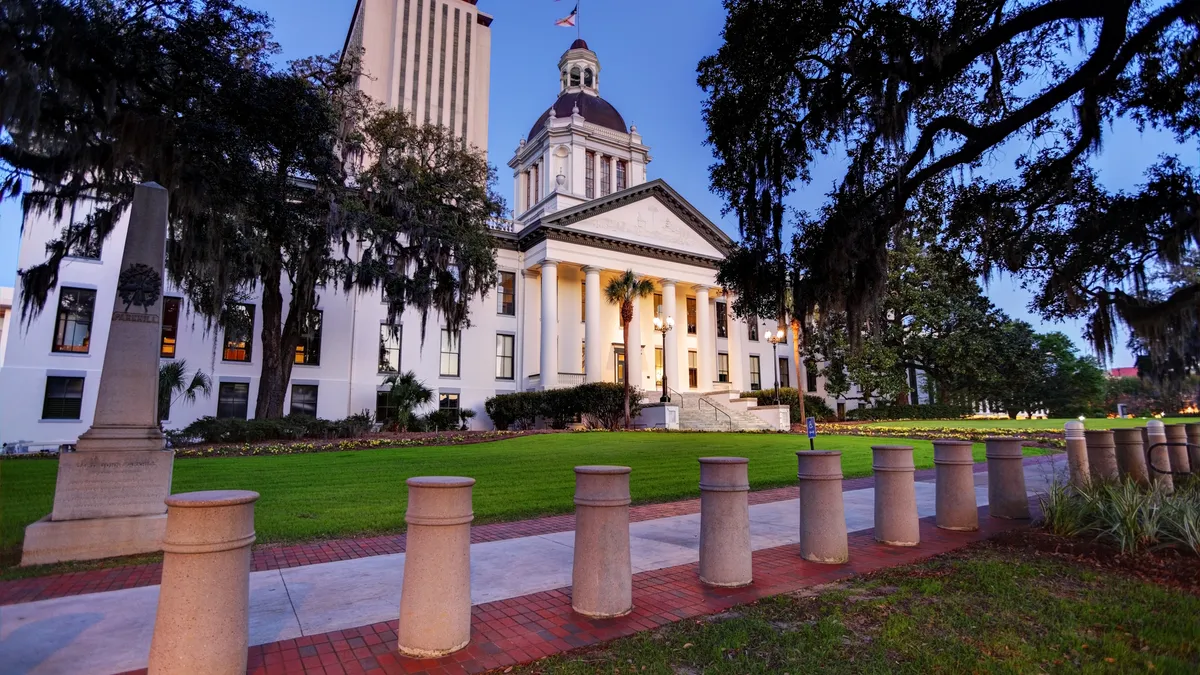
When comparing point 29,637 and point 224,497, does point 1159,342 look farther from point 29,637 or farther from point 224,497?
point 29,637

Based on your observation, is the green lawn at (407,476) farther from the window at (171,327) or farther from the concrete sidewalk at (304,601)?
the window at (171,327)

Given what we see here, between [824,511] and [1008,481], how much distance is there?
3636 millimetres

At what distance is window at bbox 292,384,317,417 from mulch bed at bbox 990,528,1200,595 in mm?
30239

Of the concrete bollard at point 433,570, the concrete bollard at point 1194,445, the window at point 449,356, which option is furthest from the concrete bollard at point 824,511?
A: the window at point 449,356

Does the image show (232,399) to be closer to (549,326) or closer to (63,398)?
(63,398)

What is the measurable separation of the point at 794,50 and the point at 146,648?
349 inches

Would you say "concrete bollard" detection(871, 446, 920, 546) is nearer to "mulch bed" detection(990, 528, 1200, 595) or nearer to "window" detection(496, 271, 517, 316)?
"mulch bed" detection(990, 528, 1200, 595)

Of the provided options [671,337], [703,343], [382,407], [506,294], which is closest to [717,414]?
[671,337]

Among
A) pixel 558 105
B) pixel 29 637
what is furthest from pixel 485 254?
pixel 558 105

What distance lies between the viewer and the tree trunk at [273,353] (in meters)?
23.2

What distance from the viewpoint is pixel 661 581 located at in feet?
17.8

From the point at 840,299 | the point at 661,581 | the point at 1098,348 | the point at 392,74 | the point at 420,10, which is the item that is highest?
the point at 420,10

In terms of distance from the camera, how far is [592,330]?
3575 cm

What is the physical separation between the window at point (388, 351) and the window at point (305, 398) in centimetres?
359
